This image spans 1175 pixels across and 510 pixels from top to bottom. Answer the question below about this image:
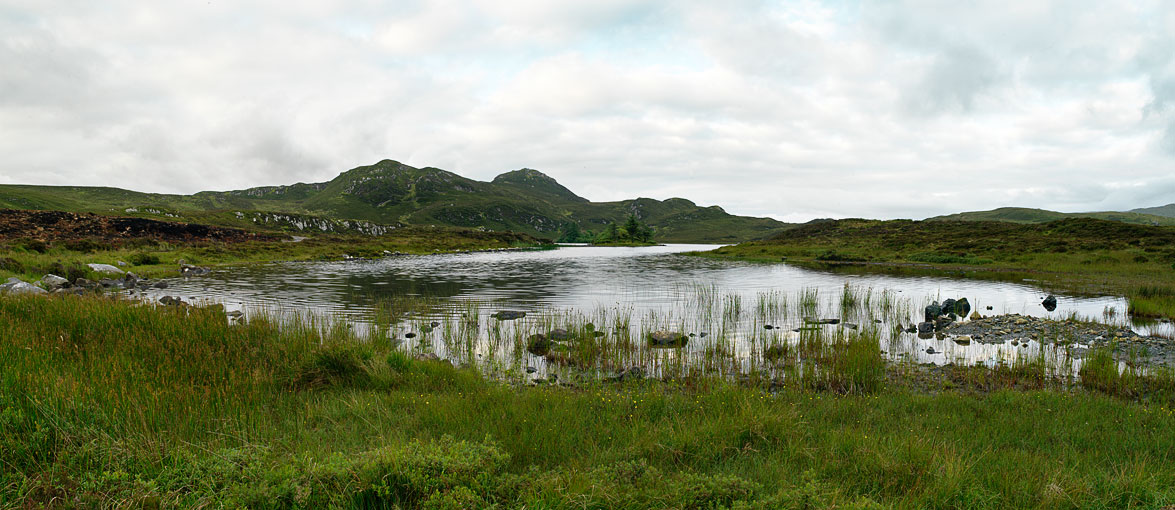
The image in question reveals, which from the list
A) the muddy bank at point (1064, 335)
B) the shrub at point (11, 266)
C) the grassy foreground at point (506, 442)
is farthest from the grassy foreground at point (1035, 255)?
the shrub at point (11, 266)

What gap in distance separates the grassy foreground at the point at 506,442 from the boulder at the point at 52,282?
20791mm

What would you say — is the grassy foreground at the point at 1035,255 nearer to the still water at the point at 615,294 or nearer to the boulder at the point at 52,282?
the still water at the point at 615,294

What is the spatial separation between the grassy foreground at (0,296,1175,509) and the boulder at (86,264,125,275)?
29768 mm

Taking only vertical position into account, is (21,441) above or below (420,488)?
above

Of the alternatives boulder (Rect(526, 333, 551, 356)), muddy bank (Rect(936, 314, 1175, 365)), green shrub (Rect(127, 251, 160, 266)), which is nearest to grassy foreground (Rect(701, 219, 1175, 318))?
muddy bank (Rect(936, 314, 1175, 365))

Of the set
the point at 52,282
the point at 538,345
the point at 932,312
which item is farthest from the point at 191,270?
the point at 932,312

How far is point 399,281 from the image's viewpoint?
38438 millimetres

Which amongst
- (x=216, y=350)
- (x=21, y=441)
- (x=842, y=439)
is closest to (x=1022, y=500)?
(x=842, y=439)

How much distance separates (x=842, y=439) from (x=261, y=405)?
26.8 feet

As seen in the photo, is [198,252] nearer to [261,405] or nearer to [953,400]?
[261,405]

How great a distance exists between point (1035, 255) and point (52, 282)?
78094mm

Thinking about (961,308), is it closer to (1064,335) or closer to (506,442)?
(1064,335)

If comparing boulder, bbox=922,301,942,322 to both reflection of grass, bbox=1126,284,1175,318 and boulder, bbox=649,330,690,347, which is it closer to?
reflection of grass, bbox=1126,284,1175,318

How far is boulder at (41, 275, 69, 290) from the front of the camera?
2421 centimetres
